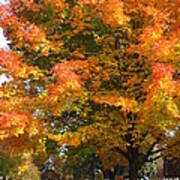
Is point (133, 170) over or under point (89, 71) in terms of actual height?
under

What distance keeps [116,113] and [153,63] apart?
228cm

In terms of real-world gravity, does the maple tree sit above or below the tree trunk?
above

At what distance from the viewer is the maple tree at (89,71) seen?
14.3 meters

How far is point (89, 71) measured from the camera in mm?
15875

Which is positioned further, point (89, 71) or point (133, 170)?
point (133, 170)

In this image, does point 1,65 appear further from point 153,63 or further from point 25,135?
point 153,63

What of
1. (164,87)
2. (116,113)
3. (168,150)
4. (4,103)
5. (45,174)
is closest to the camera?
(164,87)

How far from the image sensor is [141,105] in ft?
49.1

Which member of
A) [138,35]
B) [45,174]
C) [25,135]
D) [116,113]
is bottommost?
[25,135]

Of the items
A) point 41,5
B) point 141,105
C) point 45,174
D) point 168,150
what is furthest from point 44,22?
point 45,174

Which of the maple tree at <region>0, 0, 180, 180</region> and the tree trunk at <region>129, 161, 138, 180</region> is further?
the tree trunk at <region>129, 161, 138, 180</region>

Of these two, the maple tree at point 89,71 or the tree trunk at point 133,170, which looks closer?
the maple tree at point 89,71

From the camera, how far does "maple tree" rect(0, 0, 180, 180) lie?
1427cm

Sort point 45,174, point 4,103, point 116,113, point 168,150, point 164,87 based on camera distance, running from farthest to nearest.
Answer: point 45,174 < point 168,150 < point 116,113 < point 4,103 < point 164,87
